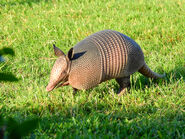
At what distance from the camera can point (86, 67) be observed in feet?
10.2

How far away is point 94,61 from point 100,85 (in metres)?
0.88

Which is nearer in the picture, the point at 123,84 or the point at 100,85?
the point at 123,84

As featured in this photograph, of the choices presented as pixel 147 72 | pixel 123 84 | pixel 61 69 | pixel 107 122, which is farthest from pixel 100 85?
pixel 107 122

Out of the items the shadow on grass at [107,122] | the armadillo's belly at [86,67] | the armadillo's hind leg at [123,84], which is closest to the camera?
the shadow on grass at [107,122]

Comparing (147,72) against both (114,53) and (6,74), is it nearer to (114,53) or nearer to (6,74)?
(114,53)

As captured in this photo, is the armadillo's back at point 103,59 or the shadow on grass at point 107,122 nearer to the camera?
the shadow on grass at point 107,122

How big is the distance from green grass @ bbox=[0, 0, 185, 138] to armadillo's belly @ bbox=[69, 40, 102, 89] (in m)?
0.30

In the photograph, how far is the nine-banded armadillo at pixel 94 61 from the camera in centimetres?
314

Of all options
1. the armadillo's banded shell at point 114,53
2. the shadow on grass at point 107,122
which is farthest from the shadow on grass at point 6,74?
the armadillo's banded shell at point 114,53

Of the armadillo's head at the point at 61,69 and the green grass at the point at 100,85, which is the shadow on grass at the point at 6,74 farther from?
the armadillo's head at the point at 61,69

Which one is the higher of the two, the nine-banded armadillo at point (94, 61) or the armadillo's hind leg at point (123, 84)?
the nine-banded armadillo at point (94, 61)

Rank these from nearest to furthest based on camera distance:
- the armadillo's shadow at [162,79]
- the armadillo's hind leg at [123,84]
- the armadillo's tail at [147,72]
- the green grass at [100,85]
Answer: the green grass at [100,85]
the armadillo's hind leg at [123,84]
the armadillo's tail at [147,72]
the armadillo's shadow at [162,79]

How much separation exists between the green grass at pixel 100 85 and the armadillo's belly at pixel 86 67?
0.30 m

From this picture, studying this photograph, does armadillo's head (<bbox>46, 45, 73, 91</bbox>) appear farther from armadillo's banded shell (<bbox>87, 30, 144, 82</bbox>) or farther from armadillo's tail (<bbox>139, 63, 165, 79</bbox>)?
armadillo's tail (<bbox>139, 63, 165, 79</bbox>)
